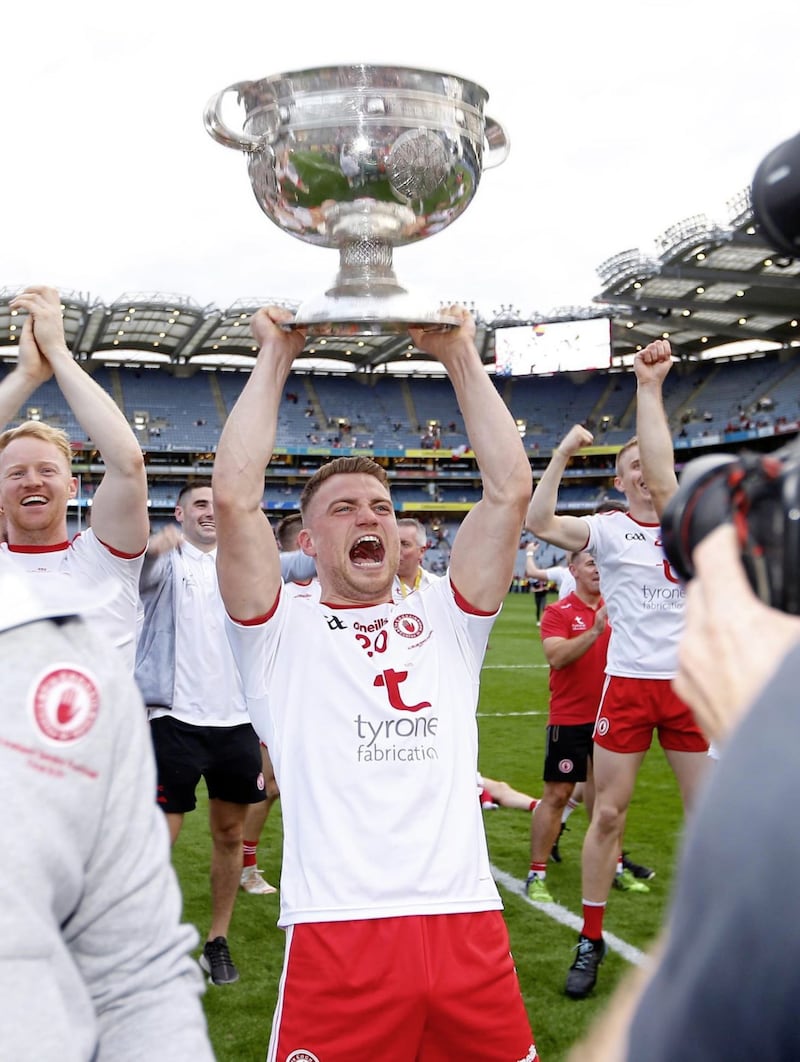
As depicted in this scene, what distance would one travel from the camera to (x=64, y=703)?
107cm

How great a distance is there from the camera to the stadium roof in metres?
31.4

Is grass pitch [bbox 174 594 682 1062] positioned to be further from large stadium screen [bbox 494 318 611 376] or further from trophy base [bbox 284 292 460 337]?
large stadium screen [bbox 494 318 611 376]

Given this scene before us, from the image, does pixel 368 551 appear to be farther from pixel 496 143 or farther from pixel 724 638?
pixel 724 638

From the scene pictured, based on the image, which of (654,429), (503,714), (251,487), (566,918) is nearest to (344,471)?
(251,487)

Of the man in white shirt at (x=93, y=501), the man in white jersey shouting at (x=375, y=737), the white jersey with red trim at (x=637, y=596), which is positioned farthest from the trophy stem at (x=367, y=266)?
the white jersey with red trim at (x=637, y=596)

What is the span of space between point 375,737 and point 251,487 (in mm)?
684

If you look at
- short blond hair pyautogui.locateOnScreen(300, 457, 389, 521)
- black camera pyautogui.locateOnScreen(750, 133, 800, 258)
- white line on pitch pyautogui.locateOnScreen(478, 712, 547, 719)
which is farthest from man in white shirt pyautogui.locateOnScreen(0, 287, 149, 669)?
white line on pitch pyautogui.locateOnScreen(478, 712, 547, 719)

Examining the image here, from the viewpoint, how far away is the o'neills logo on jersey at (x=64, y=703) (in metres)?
1.06

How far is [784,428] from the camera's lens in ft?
143

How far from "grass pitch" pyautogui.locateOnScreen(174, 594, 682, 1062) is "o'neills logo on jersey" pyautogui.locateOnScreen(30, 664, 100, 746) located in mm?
3216

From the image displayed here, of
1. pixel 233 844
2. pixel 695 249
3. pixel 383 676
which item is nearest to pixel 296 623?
pixel 383 676

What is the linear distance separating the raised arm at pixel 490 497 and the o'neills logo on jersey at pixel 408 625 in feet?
0.47

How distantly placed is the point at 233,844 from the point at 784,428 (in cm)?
4320

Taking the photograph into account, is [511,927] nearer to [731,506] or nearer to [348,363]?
[731,506]
